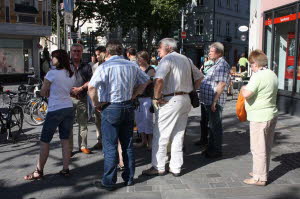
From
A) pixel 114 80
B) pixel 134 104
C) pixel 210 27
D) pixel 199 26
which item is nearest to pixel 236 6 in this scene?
pixel 210 27

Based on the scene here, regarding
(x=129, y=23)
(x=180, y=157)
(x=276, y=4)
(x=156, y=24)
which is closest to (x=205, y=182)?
(x=180, y=157)

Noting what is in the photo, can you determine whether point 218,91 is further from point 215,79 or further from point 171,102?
point 171,102

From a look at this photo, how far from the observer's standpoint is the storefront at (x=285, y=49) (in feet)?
33.5

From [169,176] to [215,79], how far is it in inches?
67.9

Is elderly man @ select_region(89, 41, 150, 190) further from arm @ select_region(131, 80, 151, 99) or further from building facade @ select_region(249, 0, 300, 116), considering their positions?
building facade @ select_region(249, 0, 300, 116)

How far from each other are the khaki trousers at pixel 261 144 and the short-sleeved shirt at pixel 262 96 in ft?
0.30

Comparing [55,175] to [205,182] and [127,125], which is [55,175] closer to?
[127,125]

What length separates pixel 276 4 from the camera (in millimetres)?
11242

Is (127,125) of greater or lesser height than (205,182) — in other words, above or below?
above

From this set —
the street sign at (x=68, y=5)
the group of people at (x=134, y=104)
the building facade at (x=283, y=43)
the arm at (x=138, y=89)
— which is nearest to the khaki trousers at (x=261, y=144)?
the group of people at (x=134, y=104)

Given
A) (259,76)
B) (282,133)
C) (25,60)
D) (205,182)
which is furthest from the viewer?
(25,60)

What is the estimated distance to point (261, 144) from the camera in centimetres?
441

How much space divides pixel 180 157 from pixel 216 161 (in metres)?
1.00

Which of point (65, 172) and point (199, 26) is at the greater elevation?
point (199, 26)
